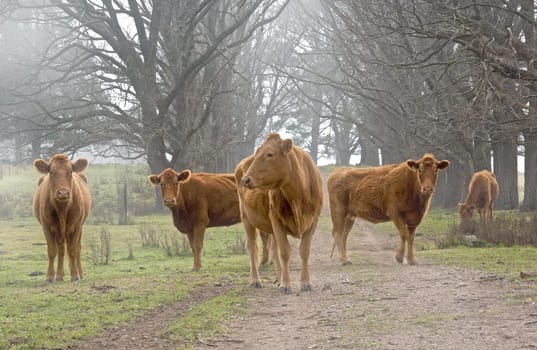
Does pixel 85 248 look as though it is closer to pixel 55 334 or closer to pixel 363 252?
pixel 363 252

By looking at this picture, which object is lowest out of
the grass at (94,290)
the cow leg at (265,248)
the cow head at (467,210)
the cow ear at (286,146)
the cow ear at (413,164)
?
the grass at (94,290)

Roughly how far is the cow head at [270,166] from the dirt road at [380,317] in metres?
1.44

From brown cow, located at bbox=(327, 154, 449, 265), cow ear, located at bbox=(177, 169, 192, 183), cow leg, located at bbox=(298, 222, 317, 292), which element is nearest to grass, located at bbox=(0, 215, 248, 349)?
cow leg, located at bbox=(298, 222, 317, 292)

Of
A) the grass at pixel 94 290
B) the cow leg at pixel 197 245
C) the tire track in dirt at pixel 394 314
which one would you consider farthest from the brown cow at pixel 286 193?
the cow leg at pixel 197 245

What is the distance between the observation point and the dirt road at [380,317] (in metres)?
6.59

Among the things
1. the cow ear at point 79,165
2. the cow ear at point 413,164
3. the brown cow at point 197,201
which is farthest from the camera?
the brown cow at point 197,201

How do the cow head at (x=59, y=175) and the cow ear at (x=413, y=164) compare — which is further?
the cow ear at (x=413, y=164)

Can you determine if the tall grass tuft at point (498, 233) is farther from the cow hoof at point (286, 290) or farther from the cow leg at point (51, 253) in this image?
the cow leg at point (51, 253)

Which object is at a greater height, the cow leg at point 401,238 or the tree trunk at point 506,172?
the tree trunk at point 506,172

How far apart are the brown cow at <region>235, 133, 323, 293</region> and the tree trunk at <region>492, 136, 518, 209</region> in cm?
1575

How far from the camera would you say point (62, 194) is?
11531 mm

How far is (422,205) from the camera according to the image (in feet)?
46.0

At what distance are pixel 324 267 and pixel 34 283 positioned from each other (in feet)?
16.1

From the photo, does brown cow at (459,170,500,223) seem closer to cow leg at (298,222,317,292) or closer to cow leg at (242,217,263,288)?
cow leg at (242,217,263,288)
